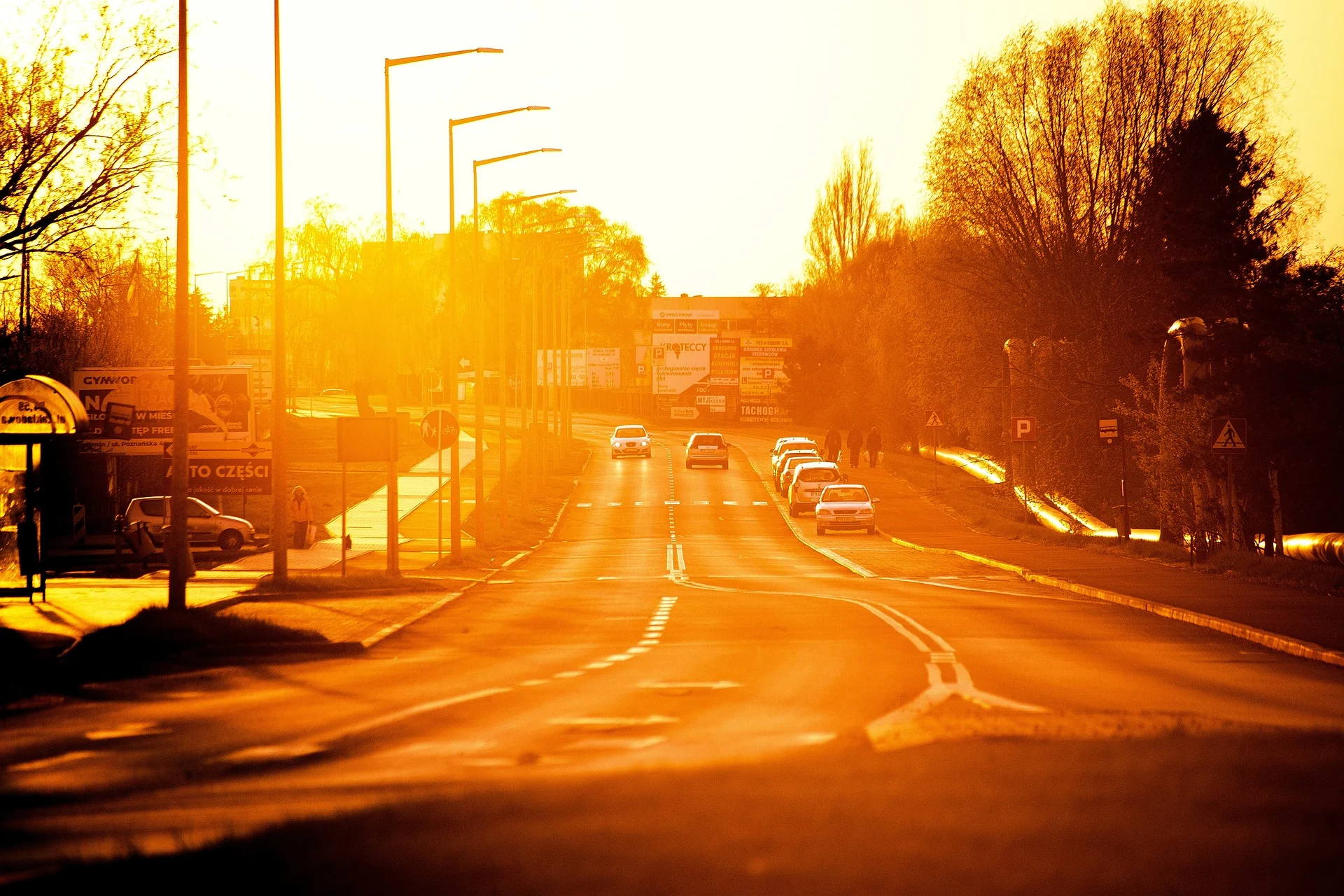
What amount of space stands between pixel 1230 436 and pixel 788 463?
38.0 metres

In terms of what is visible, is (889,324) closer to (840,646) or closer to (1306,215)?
(1306,215)

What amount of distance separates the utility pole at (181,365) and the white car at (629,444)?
206 ft

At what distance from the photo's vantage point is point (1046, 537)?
40781mm

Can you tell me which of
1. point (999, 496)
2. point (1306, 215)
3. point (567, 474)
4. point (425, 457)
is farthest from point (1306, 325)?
point (425, 457)

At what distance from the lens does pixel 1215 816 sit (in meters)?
6.30

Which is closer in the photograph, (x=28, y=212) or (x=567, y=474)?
(x=28, y=212)

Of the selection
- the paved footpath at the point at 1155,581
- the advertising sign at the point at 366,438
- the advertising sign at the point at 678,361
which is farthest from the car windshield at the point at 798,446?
the advertising sign at the point at 366,438

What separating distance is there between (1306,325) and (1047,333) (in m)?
20.0

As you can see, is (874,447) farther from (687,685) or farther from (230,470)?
(687,685)

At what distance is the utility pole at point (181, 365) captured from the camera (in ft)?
65.1

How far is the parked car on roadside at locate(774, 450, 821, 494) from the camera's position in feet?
206

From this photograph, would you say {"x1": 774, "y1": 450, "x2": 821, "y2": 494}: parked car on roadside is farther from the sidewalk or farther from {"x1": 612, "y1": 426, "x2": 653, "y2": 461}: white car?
the sidewalk

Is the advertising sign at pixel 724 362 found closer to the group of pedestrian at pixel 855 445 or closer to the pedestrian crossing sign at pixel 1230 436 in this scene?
the group of pedestrian at pixel 855 445

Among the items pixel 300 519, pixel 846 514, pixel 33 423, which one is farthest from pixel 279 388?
pixel 846 514
